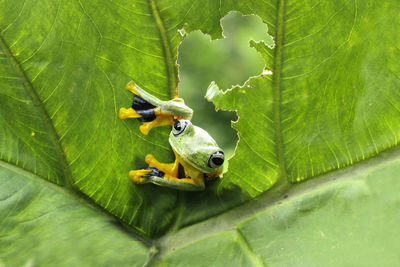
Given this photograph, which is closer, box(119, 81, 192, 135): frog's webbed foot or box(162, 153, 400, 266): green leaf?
box(162, 153, 400, 266): green leaf

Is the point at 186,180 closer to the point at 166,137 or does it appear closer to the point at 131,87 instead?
the point at 166,137

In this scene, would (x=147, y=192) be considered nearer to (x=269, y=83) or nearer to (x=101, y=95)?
(x=101, y=95)

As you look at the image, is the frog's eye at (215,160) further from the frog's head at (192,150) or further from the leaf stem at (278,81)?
the leaf stem at (278,81)

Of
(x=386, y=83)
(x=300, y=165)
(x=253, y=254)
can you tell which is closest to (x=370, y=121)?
(x=386, y=83)

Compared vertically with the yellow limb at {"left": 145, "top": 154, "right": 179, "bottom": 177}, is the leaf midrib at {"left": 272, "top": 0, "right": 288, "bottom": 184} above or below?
above

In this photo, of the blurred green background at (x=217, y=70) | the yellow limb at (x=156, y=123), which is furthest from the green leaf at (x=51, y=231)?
the blurred green background at (x=217, y=70)

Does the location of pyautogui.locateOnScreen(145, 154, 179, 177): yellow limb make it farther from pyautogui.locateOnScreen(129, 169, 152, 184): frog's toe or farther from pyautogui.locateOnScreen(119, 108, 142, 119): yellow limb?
pyautogui.locateOnScreen(119, 108, 142, 119): yellow limb

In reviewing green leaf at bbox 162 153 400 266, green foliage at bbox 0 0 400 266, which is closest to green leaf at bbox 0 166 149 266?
green foliage at bbox 0 0 400 266

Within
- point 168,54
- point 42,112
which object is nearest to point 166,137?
point 168,54

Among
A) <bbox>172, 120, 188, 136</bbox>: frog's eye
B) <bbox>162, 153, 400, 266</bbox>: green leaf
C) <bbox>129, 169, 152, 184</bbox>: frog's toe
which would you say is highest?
<bbox>172, 120, 188, 136</bbox>: frog's eye
